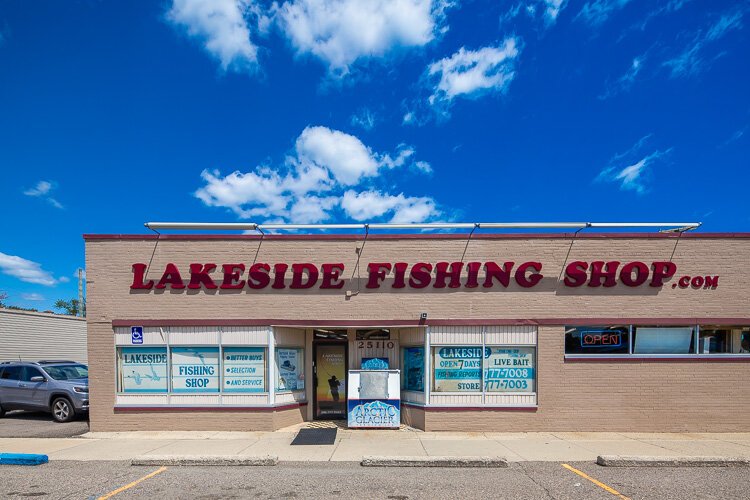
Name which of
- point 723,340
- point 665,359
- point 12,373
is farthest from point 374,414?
point 12,373

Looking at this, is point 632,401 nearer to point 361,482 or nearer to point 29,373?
point 361,482

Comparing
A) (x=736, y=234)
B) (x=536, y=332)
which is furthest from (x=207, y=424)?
(x=736, y=234)

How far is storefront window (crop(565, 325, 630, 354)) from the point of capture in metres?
10.8

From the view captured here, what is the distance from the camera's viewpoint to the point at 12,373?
1291cm

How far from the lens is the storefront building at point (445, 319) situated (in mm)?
10688

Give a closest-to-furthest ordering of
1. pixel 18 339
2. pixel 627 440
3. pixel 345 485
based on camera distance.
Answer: pixel 345 485
pixel 627 440
pixel 18 339

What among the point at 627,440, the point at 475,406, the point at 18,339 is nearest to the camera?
the point at 627,440

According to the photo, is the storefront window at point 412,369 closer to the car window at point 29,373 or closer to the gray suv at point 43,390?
the gray suv at point 43,390

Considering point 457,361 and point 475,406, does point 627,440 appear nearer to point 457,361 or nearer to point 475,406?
point 475,406

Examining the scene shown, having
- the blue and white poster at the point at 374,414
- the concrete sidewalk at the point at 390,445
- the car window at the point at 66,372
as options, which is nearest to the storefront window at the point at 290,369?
the concrete sidewalk at the point at 390,445

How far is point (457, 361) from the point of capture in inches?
432

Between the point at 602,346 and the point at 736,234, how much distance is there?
4280 mm

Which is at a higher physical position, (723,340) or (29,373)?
(723,340)

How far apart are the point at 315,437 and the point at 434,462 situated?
3159 millimetres
